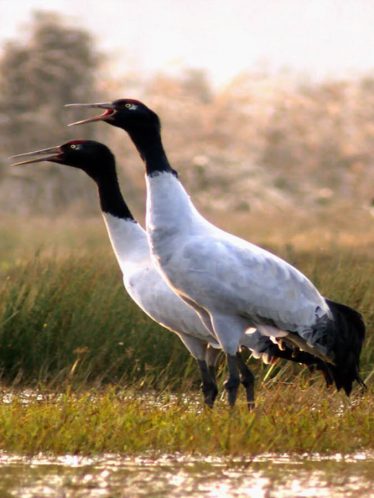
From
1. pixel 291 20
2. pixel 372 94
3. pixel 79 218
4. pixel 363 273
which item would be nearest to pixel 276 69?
pixel 372 94

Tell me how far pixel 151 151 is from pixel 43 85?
3271 centimetres

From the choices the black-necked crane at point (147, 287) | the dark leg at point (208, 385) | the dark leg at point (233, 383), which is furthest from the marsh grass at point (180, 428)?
the black-necked crane at point (147, 287)

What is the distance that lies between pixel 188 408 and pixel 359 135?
4455 cm

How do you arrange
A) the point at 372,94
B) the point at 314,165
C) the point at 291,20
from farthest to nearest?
the point at 291,20 < the point at 372,94 < the point at 314,165

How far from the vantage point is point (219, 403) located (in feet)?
32.0

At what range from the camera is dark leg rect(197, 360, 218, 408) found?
9.30m

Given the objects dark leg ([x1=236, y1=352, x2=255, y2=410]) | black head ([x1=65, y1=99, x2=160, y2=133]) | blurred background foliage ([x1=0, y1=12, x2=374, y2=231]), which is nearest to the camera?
black head ([x1=65, y1=99, x2=160, y2=133])

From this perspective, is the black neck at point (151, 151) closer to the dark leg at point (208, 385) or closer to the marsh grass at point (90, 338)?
the dark leg at point (208, 385)

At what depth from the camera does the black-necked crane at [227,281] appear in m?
8.69

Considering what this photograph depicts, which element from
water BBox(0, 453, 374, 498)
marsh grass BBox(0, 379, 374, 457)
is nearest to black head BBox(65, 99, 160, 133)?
marsh grass BBox(0, 379, 374, 457)

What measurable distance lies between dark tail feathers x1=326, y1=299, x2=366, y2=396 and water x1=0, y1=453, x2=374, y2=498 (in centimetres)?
115

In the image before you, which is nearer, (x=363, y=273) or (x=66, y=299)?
(x=66, y=299)

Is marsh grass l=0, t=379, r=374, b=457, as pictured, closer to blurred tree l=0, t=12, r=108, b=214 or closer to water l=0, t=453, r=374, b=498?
water l=0, t=453, r=374, b=498

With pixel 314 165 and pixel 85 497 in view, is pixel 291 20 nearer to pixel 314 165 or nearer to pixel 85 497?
pixel 314 165
